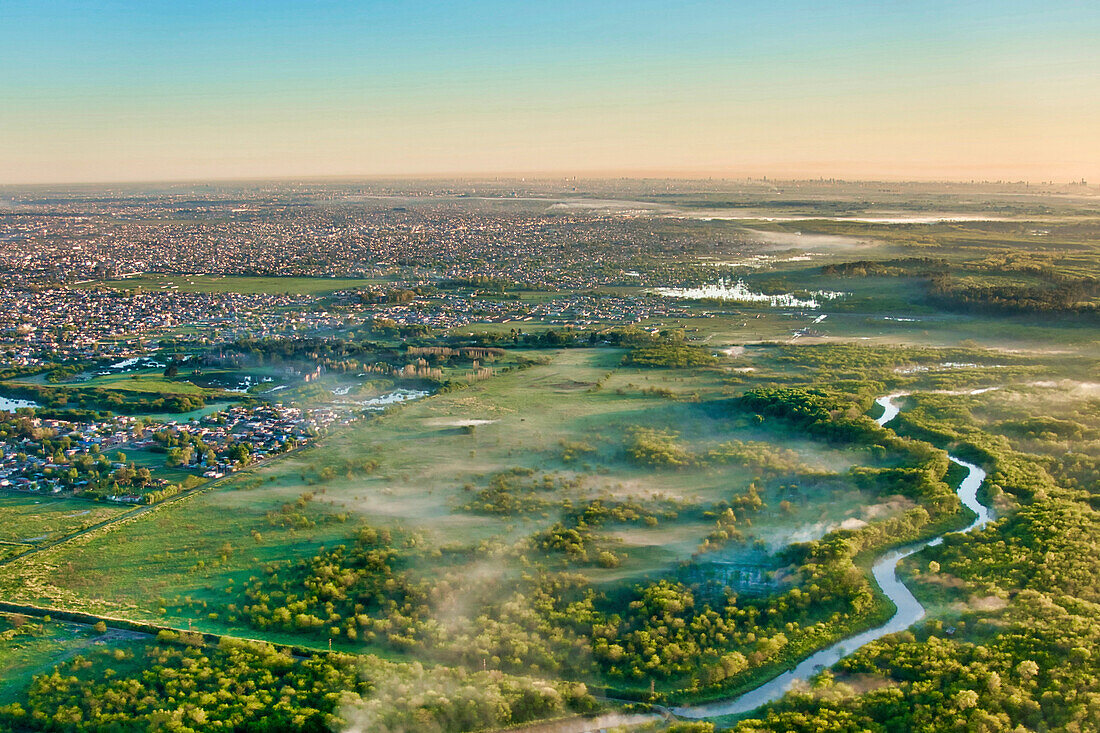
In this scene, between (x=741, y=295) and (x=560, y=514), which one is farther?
(x=741, y=295)

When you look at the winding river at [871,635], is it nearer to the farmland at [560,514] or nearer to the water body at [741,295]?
the farmland at [560,514]

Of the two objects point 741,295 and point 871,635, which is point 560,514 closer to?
point 871,635

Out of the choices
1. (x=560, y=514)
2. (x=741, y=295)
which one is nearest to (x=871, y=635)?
(x=560, y=514)

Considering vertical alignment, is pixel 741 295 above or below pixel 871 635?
above

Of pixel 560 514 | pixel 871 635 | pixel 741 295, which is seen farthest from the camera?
pixel 741 295

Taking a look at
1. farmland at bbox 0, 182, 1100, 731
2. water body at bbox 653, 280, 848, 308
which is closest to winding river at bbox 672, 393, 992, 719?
farmland at bbox 0, 182, 1100, 731

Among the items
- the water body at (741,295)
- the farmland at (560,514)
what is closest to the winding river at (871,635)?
the farmland at (560,514)

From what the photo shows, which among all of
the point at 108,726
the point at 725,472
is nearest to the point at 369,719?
the point at 108,726

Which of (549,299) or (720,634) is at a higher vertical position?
(549,299)

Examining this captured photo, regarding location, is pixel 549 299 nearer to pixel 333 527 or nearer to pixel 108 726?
pixel 333 527
